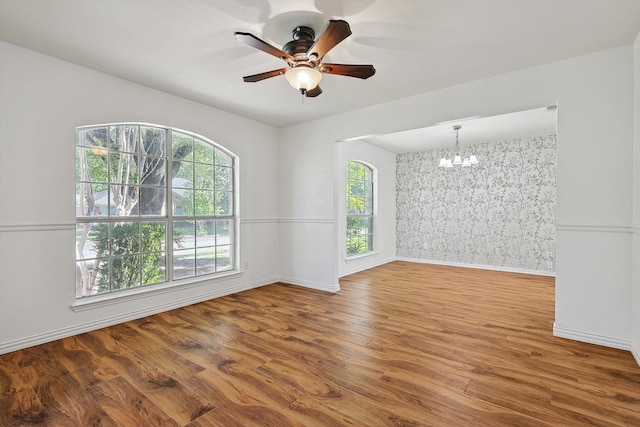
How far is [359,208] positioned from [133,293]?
4.31 m

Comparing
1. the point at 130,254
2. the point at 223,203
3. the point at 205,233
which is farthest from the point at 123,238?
the point at 223,203

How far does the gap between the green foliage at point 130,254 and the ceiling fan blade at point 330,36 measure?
9.08ft

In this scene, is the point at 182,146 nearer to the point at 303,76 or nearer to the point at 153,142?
the point at 153,142

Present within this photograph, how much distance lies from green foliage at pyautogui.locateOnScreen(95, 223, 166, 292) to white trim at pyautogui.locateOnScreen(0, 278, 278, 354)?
32cm

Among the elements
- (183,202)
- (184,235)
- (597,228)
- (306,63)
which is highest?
(306,63)

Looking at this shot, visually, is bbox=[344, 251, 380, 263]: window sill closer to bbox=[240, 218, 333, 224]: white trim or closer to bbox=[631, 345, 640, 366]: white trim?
bbox=[240, 218, 333, 224]: white trim

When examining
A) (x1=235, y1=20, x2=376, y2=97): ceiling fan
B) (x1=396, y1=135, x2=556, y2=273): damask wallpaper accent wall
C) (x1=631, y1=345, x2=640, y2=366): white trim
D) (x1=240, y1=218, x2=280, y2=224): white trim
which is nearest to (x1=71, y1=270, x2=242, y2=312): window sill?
(x1=240, y1=218, x2=280, y2=224): white trim

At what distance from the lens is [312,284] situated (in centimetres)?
471

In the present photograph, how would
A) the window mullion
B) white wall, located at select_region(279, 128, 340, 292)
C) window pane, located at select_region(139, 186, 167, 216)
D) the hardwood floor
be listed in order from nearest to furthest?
the hardwood floor
window pane, located at select_region(139, 186, 167, 216)
the window mullion
white wall, located at select_region(279, 128, 340, 292)

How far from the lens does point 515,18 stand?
86.8 inches

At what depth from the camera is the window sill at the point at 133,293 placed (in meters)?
2.97

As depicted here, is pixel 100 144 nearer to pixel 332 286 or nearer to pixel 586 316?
pixel 332 286

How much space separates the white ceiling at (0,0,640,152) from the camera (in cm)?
208

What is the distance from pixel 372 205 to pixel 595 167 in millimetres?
4226
